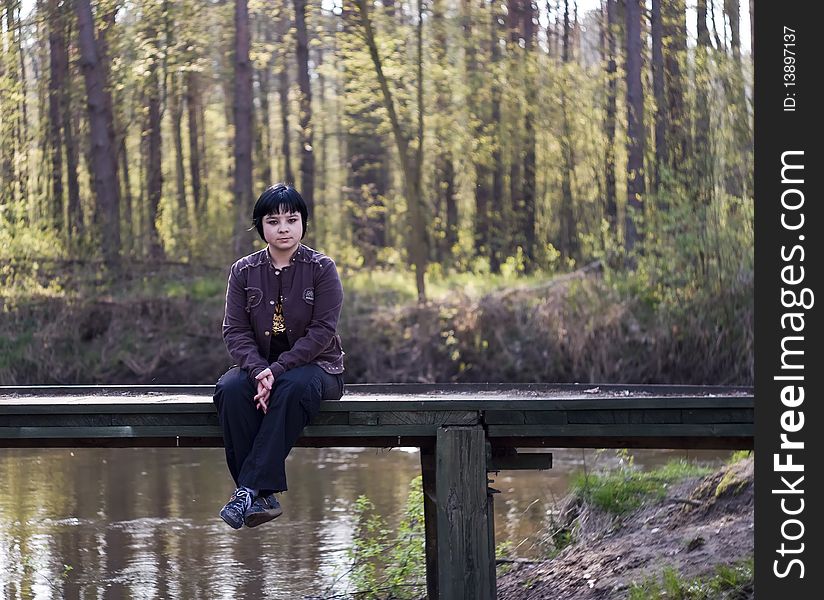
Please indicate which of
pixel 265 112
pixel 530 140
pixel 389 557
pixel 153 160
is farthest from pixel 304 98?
pixel 389 557

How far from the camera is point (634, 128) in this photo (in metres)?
18.3

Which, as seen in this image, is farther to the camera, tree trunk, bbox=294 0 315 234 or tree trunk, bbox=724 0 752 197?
tree trunk, bbox=294 0 315 234

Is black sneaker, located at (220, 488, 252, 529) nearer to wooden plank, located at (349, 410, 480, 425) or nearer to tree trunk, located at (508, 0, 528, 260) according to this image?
wooden plank, located at (349, 410, 480, 425)

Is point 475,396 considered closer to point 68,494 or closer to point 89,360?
point 68,494

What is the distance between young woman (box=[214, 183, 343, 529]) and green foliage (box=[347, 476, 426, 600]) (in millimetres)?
1905

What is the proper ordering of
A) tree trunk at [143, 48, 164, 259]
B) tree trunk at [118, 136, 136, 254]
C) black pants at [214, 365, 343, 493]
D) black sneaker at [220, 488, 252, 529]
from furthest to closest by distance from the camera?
tree trunk at [143, 48, 164, 259], tree trunk at [118, 136, 136, 254], black pants at [214, 365, 343, 493], black sneaker at [220, 488, 252, 529]

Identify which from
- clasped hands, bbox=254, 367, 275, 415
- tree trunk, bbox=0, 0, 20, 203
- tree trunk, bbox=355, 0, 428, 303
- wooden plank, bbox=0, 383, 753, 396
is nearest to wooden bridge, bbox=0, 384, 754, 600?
clasped hands, bbox=254, 367, 275, 415

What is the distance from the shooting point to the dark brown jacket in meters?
5.85

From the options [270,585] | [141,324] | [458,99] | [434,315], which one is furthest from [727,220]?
[270,585]

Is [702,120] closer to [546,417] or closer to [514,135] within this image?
[514,135]

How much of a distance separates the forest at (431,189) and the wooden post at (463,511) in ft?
32.0

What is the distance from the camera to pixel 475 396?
6.17 metres

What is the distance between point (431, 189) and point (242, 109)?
3.47 m

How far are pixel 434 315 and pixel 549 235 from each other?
3.56 meters
